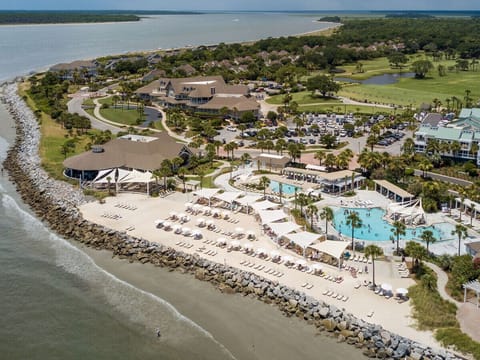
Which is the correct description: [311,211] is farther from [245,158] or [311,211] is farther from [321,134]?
[321,134]

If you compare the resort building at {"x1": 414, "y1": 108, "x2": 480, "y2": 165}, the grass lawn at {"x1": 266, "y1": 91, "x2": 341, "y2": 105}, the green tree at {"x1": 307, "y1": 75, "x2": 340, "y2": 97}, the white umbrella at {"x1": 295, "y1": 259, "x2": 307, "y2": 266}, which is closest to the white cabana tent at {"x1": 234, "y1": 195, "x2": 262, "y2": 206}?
the white umbrella at {"x1": 295, "y1": 259, "x2": 307, "y2": 266}

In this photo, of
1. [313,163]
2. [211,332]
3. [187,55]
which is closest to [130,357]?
[211,332]

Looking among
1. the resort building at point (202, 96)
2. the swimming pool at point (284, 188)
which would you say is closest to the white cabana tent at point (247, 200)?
the swimming pool at point (284, 188)

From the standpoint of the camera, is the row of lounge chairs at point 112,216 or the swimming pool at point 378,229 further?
the row of lounge chairs at point 112,216

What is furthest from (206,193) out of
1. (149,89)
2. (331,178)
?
(149,89)

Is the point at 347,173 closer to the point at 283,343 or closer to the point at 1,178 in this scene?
the point at 283,343

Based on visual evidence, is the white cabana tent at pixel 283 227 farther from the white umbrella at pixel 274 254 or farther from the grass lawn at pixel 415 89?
the grass lawn at pixel 415 89
